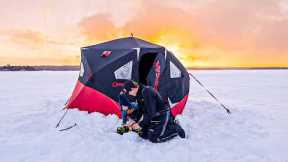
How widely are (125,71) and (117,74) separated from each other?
0.76ft

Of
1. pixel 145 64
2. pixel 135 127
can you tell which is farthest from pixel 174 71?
pixel 135 127

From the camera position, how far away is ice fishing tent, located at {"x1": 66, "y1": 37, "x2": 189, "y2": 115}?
756 centimetres

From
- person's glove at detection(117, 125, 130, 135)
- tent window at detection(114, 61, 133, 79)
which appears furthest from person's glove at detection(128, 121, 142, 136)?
tent window at detection(114, 61, 133, 79)

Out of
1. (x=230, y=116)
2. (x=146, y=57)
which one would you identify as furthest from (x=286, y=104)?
(x=146, y=57)

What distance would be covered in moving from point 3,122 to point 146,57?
465cm

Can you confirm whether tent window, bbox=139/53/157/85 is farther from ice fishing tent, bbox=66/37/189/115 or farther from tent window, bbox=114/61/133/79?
tent window, bbox=114/61/133/79

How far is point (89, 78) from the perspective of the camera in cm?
761


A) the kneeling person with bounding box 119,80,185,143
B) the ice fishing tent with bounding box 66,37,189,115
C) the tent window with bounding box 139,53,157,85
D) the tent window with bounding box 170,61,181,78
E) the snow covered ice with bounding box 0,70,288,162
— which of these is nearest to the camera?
the snow covered ice with bounding box 0,70,288,162

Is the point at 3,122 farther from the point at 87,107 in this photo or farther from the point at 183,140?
the point at 183,140

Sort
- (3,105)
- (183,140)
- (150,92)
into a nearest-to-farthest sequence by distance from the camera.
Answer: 1. (150,92)
2. (183,140)
3. (3,105)

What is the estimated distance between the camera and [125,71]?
768cm

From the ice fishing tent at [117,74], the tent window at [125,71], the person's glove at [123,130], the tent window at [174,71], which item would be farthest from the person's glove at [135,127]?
the tent window at [174,71]

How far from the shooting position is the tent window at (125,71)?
7.63 m

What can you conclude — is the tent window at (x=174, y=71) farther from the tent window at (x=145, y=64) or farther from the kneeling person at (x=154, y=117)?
the kneeling person at (x=154, y=117)
